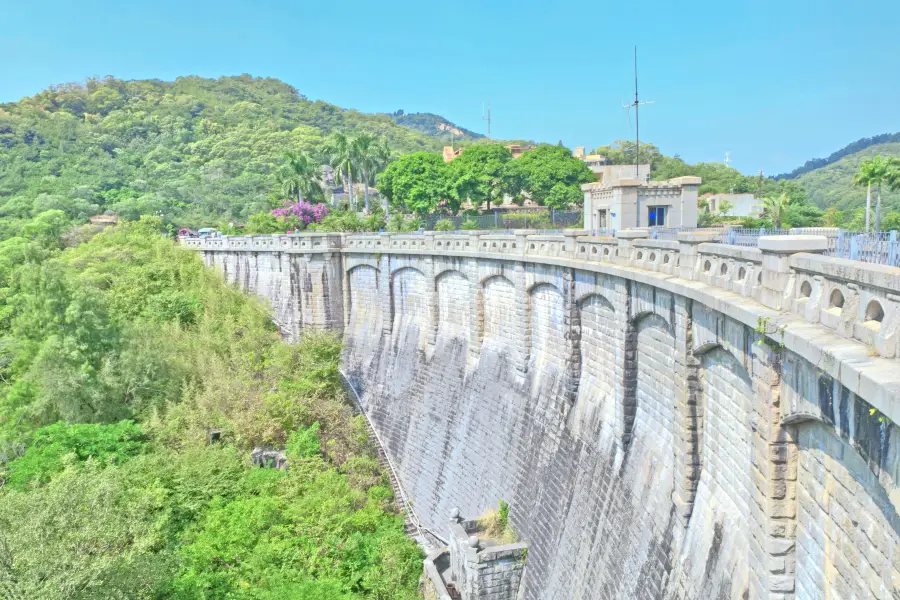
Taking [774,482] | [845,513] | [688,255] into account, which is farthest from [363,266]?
[845,513]

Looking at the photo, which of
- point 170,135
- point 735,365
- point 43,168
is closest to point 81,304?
point 735,365

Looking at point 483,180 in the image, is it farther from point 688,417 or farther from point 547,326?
point 688,417

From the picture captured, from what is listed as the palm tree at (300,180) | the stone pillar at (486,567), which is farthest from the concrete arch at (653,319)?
the palm tree at (300,180)

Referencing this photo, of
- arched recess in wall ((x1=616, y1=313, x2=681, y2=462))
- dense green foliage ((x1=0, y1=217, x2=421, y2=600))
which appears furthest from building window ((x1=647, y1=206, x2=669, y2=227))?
dense green foliage ((x1=0, y1=217, x2=421, y2=600))

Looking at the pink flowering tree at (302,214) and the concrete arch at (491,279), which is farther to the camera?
the pink flowering tree at (302,214)

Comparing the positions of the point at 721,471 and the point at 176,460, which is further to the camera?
the point at 176,460

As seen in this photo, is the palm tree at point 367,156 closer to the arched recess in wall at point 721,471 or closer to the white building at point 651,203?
the white building at point 651,203

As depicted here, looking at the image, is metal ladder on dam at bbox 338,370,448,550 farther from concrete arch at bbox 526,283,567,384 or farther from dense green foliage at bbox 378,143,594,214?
dense green foliage at bbox 378,143,594,214
